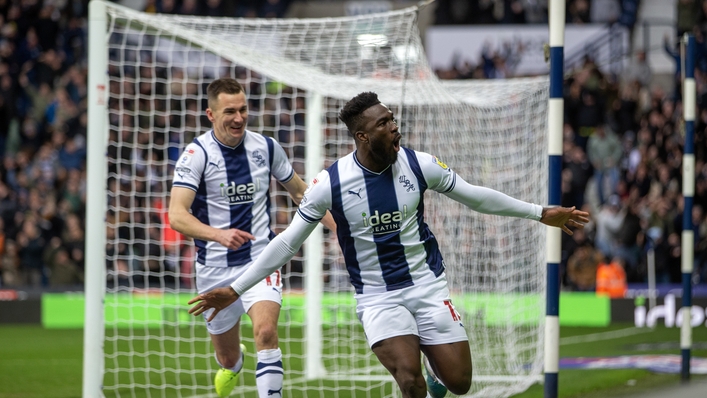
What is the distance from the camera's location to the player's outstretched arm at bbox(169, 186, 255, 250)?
562 cm

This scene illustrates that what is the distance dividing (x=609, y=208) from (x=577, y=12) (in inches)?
237

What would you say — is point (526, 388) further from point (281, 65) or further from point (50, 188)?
point (50, 188)

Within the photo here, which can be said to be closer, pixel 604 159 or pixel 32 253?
pixel 32 253

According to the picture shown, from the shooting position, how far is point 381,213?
17.3ft

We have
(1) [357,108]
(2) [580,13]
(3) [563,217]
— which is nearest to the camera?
(1) [357,108]

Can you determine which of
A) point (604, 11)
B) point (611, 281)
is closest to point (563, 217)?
point (611, 281)

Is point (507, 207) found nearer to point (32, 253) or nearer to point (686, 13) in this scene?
point (32, 253)

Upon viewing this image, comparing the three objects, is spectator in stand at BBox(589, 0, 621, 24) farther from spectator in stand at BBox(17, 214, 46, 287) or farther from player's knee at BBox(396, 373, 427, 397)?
player's knee at BBox(396, 373, 427, 397)

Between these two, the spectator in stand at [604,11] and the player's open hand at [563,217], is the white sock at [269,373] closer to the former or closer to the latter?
the player's open hand at [563,217]

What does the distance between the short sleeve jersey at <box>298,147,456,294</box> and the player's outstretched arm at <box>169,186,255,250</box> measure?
0.56 m

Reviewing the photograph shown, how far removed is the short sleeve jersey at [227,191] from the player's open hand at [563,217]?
Answer: 2.09 meters

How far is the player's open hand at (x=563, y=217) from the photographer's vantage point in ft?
17.5

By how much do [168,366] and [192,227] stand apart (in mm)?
5801

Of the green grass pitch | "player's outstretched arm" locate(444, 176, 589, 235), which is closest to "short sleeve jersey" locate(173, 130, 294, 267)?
"player's outstretched arm" locate(444, 176, 589, 235)
